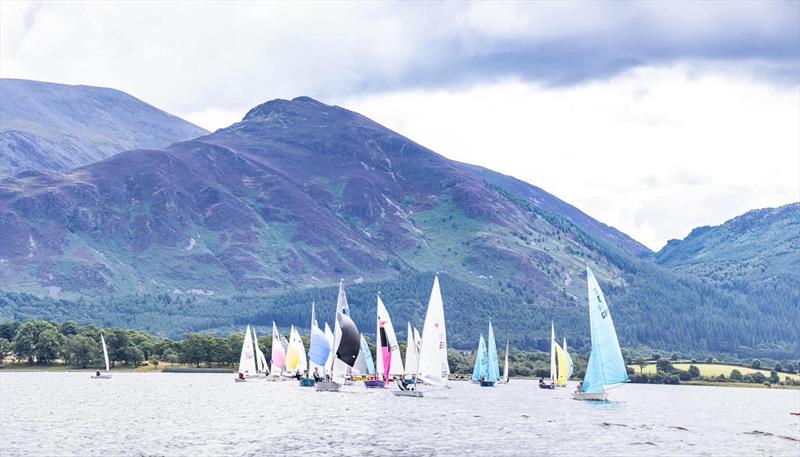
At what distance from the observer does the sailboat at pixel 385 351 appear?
167625mm

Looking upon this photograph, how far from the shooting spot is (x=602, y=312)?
13412cm

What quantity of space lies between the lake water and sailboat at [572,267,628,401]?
5.35m

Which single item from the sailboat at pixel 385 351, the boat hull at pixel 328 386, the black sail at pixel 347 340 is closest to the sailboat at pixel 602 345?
the sailboat at pixel 385 351

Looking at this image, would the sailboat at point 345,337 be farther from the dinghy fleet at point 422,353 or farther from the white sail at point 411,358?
the white sail at point 411,358

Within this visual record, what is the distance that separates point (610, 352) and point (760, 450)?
3493 centimetres

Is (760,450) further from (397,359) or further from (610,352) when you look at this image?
(397,359)

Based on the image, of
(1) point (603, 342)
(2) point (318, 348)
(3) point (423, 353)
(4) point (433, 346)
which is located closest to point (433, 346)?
(4) point (433, 346)

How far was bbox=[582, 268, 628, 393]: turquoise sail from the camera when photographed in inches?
5276

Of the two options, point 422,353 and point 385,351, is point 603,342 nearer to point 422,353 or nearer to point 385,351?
point 422,353

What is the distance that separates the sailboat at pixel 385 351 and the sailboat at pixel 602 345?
3491 cm

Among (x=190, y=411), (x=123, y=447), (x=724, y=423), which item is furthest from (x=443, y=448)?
(x=724, y=423)

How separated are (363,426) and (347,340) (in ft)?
149

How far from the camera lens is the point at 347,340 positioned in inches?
6358

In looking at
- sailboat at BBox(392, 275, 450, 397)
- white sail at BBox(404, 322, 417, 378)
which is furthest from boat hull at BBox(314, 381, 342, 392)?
sailboat at BBox(392, 275, 450, 397)
